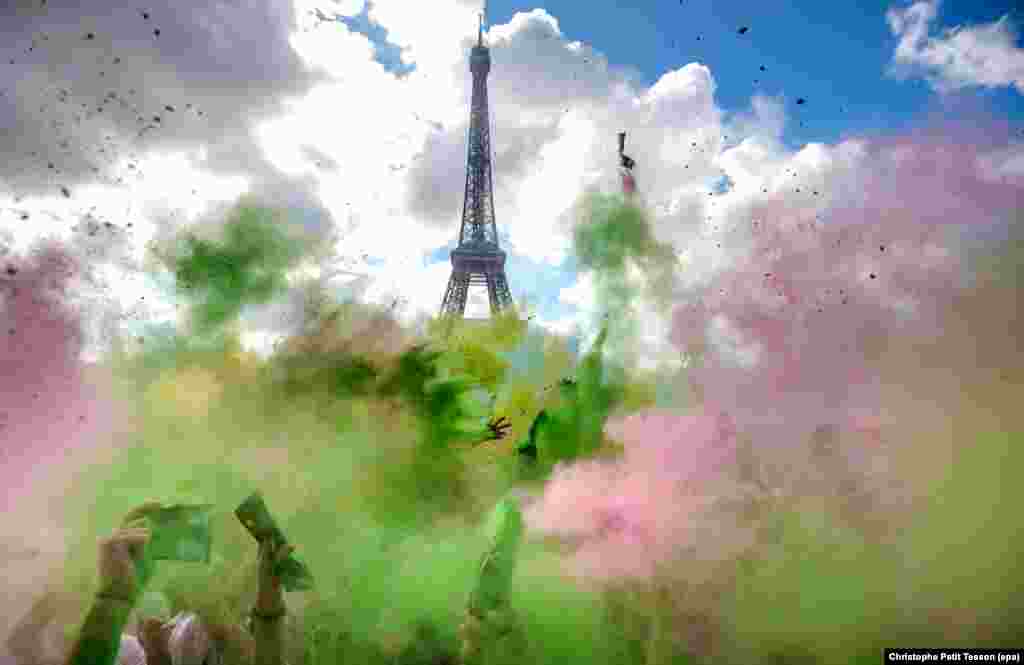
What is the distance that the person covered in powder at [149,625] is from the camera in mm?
3457

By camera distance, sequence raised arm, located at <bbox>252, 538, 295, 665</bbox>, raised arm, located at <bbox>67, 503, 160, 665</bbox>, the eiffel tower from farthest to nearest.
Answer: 1. the eiffel tower
2. raised arm, located at <bbox>252, 538, 295, 665</bbox>
3. raised arm, located at <bbox>67, 503, 160, 665</bbox>

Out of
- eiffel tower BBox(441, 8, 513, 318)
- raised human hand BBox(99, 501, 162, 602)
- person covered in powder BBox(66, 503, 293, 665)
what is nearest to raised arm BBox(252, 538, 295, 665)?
person covered in powder BBox(66, 503, 293, 665)

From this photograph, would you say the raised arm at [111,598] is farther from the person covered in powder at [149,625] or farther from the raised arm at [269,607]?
the raised arm at [269,607]

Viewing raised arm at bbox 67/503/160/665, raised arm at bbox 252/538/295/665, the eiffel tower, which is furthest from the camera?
the eiffel tower

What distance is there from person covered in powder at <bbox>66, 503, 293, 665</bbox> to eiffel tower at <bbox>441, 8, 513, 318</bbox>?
30.6m

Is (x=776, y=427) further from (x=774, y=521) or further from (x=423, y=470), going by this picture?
(x=423, y=470)

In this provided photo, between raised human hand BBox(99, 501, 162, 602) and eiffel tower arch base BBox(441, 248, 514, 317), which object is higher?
eiffel tower arch base BBox(441, 248, 514, 317)

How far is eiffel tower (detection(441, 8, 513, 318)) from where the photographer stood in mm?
38438

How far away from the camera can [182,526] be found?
3.83 metres

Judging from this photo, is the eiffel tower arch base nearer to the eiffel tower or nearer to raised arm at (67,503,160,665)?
the eiffel tower

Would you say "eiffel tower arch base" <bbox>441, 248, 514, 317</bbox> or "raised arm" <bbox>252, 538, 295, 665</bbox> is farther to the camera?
"eiffel tower arch base" <bbox>441, 248, 514, 317</bbox>

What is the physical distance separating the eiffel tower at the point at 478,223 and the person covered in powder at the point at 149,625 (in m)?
30.6

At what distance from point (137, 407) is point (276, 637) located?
8.31 feet

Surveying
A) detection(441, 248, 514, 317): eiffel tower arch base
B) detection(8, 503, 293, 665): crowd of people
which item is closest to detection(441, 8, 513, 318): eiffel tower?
detection(441, 248, 514, 317): eiffel tower arch base
